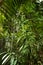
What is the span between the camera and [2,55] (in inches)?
111

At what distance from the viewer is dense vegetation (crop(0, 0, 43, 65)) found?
2.70 metres

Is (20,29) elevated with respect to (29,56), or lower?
elevated

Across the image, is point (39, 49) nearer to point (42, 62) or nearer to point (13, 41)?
point (42, 62)

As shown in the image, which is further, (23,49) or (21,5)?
(21,5)

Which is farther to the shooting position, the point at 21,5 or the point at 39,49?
the point at 21,5

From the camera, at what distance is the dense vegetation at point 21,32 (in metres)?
2.70

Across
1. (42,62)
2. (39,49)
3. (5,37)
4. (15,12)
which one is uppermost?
(15,12)

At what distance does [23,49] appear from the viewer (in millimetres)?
2691

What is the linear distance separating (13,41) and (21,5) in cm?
60

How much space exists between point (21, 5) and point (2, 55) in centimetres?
84

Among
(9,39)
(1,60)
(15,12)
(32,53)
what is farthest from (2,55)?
(15,12)

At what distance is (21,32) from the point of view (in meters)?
2.81

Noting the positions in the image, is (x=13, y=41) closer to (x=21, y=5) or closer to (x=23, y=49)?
(x=23, y=49)

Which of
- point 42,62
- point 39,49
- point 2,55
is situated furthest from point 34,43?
point 2,55
